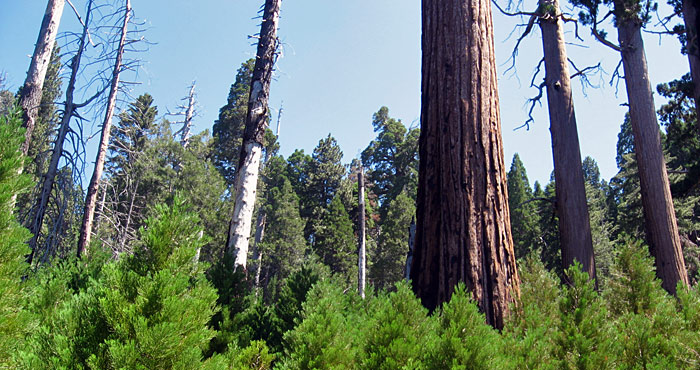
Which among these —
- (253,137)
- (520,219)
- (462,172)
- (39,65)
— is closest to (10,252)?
(462,172)

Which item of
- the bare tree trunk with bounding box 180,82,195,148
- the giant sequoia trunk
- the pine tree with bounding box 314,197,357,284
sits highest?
the bare tree trunk with bounding box 180,82,195,148

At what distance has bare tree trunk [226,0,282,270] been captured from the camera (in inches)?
227

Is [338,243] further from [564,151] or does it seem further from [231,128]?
[564,151]

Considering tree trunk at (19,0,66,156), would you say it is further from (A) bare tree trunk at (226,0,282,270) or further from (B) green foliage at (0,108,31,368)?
(B) green foliage at (0,108,31,368)

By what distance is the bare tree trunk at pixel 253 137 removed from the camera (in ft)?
19.0

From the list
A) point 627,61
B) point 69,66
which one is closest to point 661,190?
point 627,61

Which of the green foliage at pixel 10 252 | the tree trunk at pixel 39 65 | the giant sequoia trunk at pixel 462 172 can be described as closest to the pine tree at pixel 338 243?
the tree trunk at pixel 39 65

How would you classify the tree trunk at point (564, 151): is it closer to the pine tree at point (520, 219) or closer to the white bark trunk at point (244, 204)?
the white bark trunk at point (244, 204)

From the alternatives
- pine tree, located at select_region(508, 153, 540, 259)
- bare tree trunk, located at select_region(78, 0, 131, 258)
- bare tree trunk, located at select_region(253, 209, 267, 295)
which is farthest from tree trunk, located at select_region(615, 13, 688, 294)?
bare tree trunk, located at select_region(253, 209, 267, 295)

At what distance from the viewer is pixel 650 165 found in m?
8.27

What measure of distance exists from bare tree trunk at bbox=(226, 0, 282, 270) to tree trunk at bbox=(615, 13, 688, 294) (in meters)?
7.32

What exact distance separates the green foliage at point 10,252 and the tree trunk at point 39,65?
5154 millimetres

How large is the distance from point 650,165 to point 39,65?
11.9m

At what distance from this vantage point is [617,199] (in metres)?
35.2
